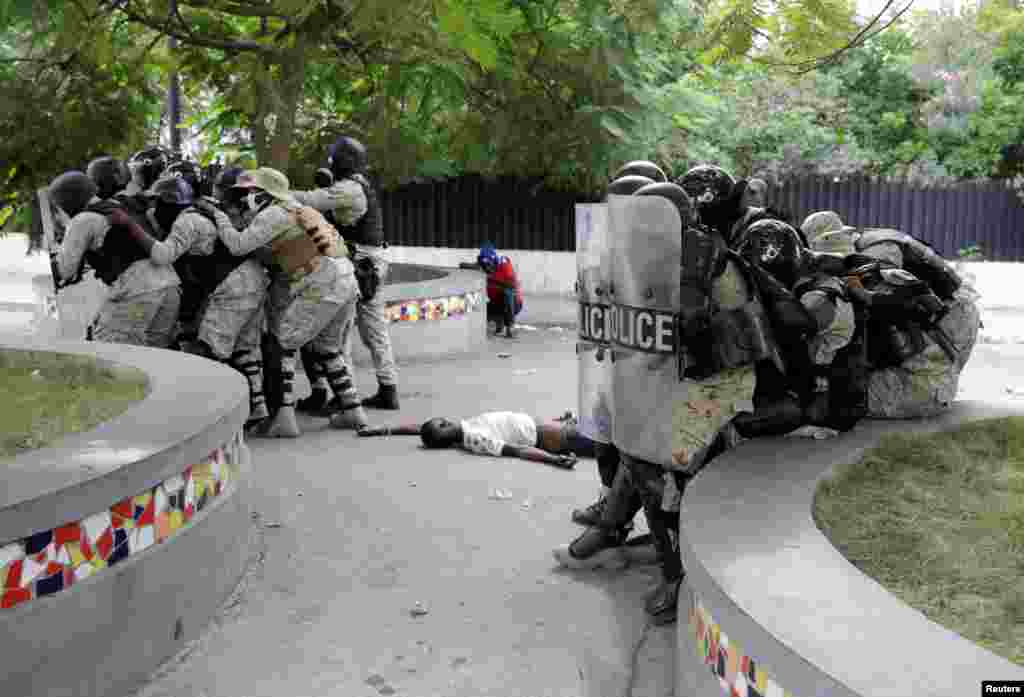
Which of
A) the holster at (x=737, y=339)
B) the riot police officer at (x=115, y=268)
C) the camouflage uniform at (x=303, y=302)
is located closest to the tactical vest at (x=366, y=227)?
the camouflage uniform at (x=303, y=302)

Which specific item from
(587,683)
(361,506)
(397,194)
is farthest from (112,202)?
(397,194)

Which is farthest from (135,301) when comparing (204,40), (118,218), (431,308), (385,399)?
(431,308)

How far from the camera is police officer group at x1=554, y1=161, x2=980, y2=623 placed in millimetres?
4191

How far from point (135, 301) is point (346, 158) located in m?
1.92

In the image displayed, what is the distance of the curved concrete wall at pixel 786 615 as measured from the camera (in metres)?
2.51

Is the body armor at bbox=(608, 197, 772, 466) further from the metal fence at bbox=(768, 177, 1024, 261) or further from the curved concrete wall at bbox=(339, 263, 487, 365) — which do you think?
the metal fence at bbox=(768, 177, 1024, 261)

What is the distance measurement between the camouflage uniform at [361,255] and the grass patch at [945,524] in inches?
181

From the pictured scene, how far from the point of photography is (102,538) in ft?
12.0

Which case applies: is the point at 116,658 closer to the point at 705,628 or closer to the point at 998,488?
the point at 705,628

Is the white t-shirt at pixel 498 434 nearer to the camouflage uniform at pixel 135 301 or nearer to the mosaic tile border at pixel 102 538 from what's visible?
the camouflage uniform at pixel 135 301

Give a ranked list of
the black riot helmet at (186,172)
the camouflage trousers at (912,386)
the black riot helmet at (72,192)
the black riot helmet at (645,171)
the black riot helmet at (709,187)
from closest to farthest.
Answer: the black riot helmet at (709,187), the black riot helmet at (645,171), the camouflage trousers at (912,386), the black riot helmet at (72,192), the black riot helmet at (186,172)

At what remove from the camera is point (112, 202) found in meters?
6.81

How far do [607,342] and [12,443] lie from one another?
2.48 m

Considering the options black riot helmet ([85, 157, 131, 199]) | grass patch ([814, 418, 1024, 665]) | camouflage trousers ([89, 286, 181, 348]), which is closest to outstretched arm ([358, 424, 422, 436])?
camouflage trousers ([89, 286, 181, 348])
